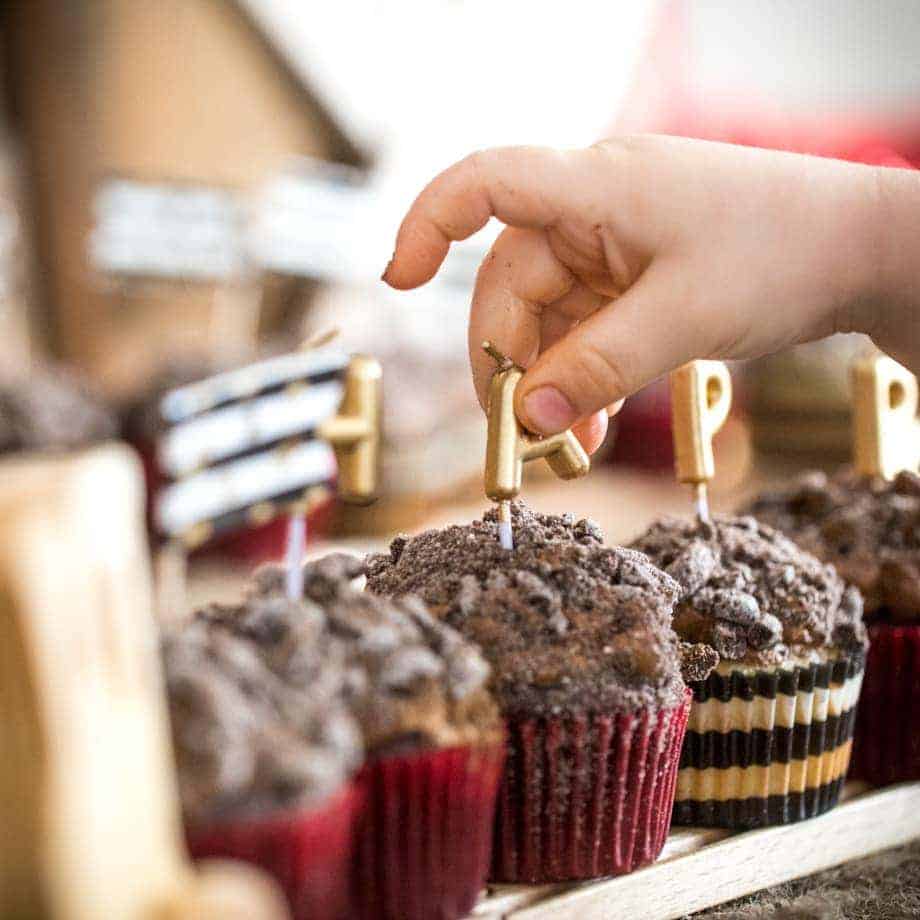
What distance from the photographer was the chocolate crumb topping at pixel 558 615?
105cm

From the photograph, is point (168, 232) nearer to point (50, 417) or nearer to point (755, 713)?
point (50, 417)

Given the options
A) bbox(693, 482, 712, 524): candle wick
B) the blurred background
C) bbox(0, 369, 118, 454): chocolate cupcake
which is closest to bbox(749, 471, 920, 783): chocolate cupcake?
bbox(693, 482, 712, 524): candle wick

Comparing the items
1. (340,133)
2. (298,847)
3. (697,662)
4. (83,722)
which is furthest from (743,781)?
(340,133)

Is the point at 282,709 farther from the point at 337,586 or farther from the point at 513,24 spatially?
the point at 513,24

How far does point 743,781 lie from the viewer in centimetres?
126

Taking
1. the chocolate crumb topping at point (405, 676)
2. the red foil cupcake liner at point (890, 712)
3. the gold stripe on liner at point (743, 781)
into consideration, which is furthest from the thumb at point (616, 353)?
the red foil cupcake liner at point (890, 712)

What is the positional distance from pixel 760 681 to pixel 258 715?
0.64 metres

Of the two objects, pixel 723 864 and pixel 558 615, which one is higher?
pixel 558 615

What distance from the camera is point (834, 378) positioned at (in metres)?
4.25

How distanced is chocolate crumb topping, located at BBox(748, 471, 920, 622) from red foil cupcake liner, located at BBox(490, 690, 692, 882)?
1.49 ft

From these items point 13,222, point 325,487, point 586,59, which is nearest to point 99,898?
point 325,487

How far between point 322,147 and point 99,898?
4.53m

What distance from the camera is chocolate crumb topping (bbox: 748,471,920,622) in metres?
1.44

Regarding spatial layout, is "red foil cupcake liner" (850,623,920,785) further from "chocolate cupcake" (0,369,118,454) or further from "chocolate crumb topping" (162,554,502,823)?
"chocolate cupcake" (0,369,118,454)
